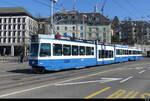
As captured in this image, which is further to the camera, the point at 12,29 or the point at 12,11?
the point at 12,11

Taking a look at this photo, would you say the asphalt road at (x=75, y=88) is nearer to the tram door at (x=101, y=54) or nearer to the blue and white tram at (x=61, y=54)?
the blue and white tram at (x=61, y=54)

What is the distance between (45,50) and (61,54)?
173 cm

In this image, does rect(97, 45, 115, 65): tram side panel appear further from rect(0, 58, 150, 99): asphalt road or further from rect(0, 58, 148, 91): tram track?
rect(0, 58, 150, 99): asphalt road

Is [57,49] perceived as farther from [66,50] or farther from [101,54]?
[101,54]

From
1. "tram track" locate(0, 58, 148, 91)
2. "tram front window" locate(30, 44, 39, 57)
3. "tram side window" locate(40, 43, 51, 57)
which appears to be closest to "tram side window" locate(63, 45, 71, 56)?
"tram side window" locate(40, 43, 51, 57)

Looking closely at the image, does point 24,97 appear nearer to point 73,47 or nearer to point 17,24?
point 73,47

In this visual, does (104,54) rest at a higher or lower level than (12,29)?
Answer: lower

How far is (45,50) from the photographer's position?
47.4ft

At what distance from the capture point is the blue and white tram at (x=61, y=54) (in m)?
14.4

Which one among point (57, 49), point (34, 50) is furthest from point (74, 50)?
point (34, 50)

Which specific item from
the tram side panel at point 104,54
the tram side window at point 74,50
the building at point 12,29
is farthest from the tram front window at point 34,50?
the building at point 12,29

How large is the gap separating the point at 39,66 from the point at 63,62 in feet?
7.48

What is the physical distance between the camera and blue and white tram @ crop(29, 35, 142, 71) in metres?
14.4

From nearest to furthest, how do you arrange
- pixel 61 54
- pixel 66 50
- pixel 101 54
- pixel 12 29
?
pixel 61 54
pixel 66 50
pixel 101 54
pixel 12 29
